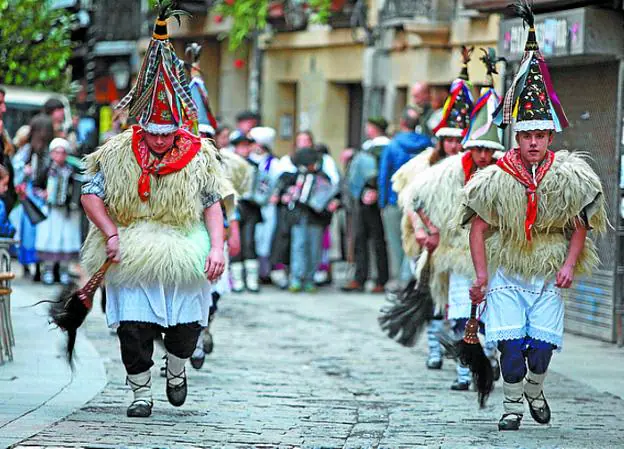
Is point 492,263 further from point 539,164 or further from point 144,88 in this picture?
point 144,88

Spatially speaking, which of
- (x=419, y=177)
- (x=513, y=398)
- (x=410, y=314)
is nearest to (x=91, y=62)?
(x=410, y=314)

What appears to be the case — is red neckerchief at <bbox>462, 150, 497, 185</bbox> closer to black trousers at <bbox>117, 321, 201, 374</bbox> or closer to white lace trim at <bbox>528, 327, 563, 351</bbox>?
white lace trim at <bbox>528, 327, 563, 351</bbox>

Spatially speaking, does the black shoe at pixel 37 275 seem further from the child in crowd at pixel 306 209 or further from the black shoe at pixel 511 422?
the black shoe at pixel 511 422

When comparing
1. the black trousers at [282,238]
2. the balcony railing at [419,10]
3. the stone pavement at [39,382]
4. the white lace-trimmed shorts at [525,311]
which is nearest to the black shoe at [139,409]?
the stone pavement at [39,382]

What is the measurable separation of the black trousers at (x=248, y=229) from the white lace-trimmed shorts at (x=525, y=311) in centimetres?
1038

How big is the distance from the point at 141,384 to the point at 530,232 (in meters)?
2.30

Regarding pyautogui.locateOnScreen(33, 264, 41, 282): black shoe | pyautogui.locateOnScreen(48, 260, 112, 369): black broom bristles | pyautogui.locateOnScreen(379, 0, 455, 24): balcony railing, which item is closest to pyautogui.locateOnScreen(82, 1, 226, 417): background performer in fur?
pyautogui.locateOnScreen(48, 260, 112, 369): black broom bristles

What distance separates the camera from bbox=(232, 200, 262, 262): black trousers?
19.2m

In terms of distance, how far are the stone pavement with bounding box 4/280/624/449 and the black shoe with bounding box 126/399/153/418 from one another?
71mm

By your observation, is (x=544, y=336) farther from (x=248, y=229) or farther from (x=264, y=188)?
(x=264, y=188)

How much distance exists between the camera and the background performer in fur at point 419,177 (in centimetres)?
1116

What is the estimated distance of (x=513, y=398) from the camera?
8.77 meters

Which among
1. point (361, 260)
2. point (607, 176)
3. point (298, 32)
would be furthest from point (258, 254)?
point (298, 32)

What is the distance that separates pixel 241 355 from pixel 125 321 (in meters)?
3.80
